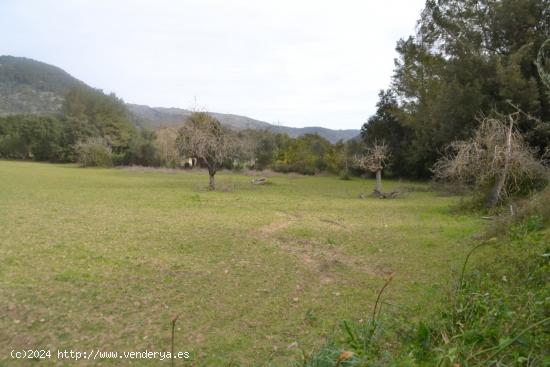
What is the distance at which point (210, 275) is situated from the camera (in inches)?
245

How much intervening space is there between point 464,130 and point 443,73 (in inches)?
154

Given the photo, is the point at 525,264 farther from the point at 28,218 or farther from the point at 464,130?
the point at 464,130

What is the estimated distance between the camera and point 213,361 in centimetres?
371

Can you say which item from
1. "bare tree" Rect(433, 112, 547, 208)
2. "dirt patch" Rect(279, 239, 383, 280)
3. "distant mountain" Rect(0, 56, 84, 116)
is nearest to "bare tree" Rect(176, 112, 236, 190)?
"bare tree" Rect(433, 112, 547, 208)

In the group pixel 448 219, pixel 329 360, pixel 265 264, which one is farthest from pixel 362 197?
pixel 329 360

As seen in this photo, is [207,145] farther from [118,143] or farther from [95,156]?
[118,143]

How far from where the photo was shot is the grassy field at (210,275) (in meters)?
4.21

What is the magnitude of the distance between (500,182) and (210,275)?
9.54 m

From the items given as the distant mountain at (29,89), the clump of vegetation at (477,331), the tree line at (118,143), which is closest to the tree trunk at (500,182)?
the clump of vegetation at (477,331)

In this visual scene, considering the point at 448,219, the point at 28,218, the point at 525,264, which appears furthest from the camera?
the point at 448,219

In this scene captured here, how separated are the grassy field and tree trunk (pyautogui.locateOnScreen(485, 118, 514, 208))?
1.38 metres

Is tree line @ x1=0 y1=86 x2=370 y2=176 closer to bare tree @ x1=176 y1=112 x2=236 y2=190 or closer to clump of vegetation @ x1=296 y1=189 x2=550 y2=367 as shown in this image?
bare tree @ x1=176 y1=112 x2=236 y2=190

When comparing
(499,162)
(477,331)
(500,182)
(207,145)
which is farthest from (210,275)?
(207,145)

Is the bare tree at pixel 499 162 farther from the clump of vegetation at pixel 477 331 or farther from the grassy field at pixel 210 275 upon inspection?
Result: the clump of vegetation at pixel 477 331
